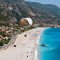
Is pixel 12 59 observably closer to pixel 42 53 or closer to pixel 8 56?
pixel 8 56

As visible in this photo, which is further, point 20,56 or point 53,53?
point 53,53

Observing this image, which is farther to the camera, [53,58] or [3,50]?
[3,50]

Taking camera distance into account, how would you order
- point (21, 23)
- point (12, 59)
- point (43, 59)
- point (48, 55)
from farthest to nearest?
point (21, 23), point (48, 55), point (43, 59), point (12, 59)

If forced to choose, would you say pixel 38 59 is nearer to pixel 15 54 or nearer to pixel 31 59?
pixel 31 59

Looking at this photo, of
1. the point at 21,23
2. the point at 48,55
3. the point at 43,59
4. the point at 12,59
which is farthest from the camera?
the point at 21,23

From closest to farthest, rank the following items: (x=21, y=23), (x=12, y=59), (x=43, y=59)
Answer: (x=12, y=59), (x=43, y=59), (x=21, y=23)

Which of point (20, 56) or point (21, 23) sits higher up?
point (20, 56)

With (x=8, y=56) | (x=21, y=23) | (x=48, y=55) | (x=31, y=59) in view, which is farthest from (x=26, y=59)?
(x=21, y=23)

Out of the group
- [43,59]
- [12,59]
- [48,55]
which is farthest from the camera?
[48,55]

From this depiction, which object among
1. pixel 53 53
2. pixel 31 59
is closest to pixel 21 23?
pixel 53 53
